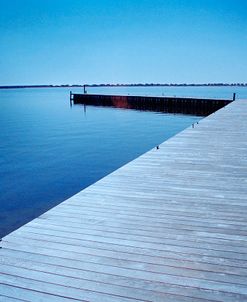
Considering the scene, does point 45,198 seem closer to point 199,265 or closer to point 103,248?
point 103,248

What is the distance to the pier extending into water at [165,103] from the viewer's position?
1418 inches

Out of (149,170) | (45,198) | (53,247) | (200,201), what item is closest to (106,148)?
(45,198)

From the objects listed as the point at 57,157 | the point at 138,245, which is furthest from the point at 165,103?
the point at 138,245

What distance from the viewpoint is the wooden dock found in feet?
8.93

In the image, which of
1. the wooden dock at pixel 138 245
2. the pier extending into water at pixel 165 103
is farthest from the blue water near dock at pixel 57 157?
the pier extending into water at pixel 165 103

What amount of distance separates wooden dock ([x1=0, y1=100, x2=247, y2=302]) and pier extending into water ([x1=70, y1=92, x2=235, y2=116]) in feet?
103

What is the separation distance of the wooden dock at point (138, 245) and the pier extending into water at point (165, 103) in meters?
31.5

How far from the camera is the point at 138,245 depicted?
347cm

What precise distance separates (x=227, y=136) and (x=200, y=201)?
6.52 m

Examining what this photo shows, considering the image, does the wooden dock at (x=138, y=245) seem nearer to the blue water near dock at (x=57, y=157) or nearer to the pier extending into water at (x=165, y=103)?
the blue water near dock at (x=57, y=157)

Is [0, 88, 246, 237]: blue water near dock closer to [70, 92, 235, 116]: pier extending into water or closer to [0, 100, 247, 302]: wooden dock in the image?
[0, 100, 247, 302]: wooden dock

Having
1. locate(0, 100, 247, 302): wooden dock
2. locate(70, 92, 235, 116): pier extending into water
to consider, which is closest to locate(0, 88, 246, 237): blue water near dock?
locate(0, 100, 247, 302): wooden dock

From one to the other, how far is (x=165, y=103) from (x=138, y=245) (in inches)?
1564

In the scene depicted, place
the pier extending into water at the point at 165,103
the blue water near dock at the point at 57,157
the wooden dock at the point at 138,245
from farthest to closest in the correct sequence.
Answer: the pier extending into water at the point at 165,103 < the blue water near dock at the point at 57,157 < the wooden dock at the point at 138,245
